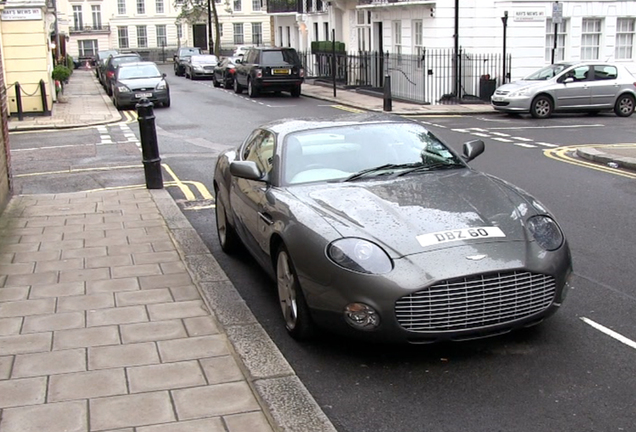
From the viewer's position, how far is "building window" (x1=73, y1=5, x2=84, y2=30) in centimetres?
7731

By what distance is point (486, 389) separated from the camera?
4.41 m

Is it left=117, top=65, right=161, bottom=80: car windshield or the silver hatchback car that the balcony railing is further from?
the silver hatchback car

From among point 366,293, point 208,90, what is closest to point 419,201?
point 366,293

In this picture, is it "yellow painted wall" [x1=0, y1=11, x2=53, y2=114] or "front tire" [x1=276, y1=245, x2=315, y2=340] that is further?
"yellow painted wall" [x1=0, y1=11, x2=53, y2=114]

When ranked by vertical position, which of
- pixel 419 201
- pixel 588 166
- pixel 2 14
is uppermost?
pixel 2 14

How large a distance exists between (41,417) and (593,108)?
69.8 feet

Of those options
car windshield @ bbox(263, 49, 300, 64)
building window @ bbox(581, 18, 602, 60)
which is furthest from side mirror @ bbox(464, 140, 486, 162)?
car windshield @ bbox(263, 49, 300, 64)

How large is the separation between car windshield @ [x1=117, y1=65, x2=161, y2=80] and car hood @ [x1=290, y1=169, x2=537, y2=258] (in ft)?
73.1

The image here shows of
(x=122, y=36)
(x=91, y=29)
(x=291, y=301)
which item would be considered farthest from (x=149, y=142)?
(x=122, y=36)

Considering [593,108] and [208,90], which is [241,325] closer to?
[593,108]

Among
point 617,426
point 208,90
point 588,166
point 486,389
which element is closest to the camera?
point 617,426

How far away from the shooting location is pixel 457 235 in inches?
190

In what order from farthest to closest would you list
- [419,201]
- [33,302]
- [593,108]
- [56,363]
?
[593,108] < [33,302] < [419,201] < [56,363]

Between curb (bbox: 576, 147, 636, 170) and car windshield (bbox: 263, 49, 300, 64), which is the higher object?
car windshield (bbox: 263, 49, 300, 64)
